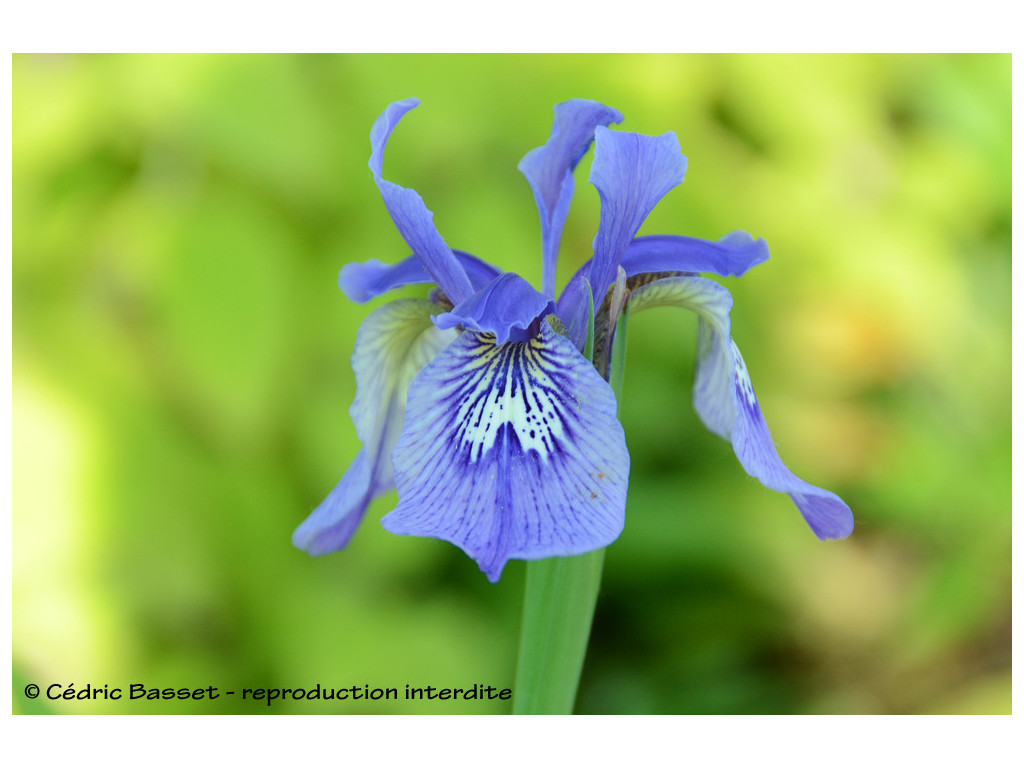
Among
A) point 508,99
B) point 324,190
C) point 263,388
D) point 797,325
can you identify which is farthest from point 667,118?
point 263,388

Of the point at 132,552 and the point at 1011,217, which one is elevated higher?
the point at 1011,217

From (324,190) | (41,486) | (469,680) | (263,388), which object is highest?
(324,190)

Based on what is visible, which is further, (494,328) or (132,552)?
(132,552)

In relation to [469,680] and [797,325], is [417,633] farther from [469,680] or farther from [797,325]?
[797,325]

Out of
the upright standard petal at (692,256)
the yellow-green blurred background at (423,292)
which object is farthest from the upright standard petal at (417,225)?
the yellow-green blurred background at (423,292)

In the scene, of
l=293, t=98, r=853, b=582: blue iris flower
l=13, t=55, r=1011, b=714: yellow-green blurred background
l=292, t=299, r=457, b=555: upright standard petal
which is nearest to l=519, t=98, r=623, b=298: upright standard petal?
l=293, t=98, r=853, b=582: blue iris flower

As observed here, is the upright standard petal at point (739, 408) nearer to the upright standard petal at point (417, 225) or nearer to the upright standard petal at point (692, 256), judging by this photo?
the upright standard petal at point (692, 256)
